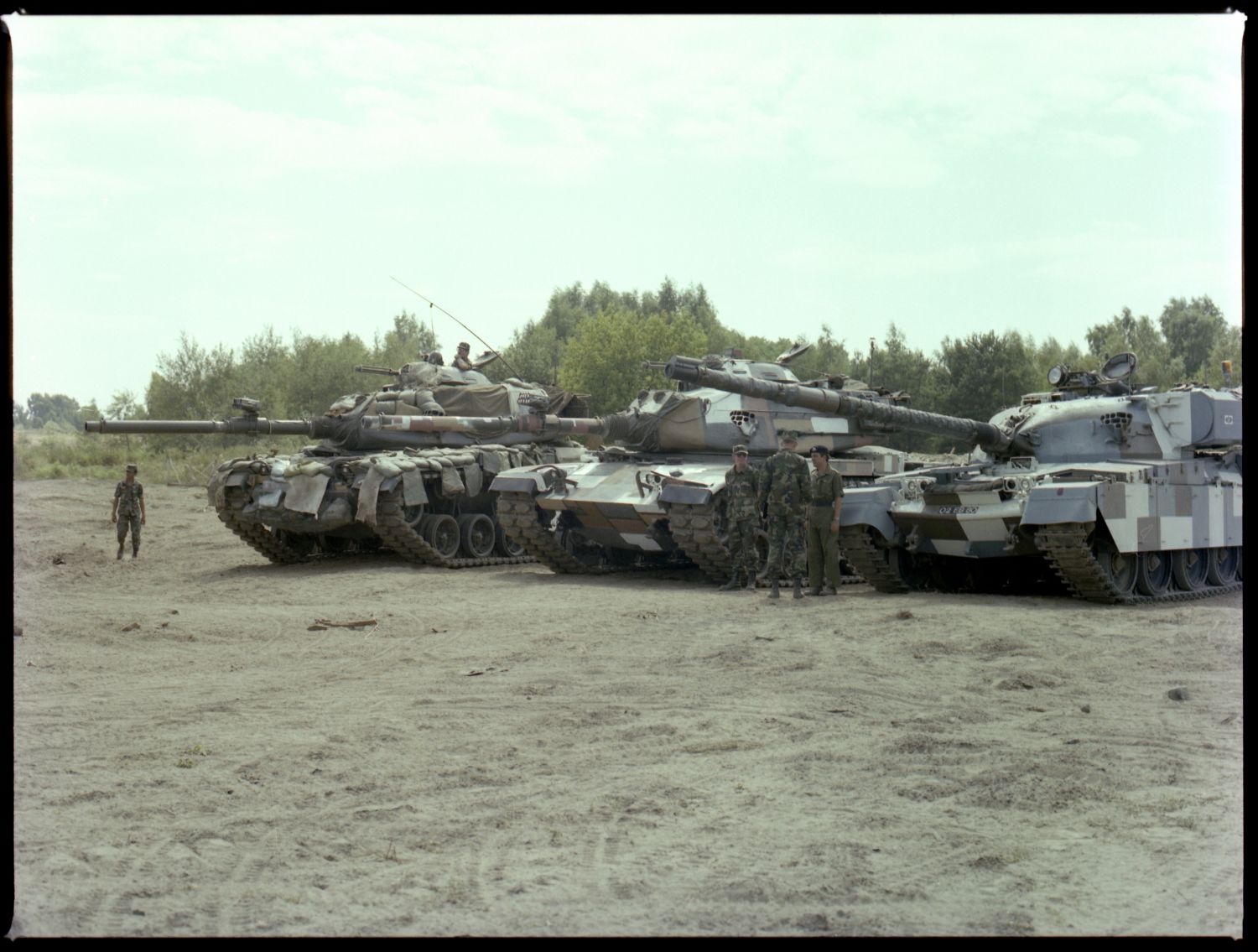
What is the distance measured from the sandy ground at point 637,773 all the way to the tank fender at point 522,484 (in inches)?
143

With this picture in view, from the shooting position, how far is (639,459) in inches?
638

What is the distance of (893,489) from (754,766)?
7.21 meters

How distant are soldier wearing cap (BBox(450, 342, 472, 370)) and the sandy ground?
8312 millimetres

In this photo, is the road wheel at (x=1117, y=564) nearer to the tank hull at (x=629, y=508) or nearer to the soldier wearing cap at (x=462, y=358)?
the tank hull at (x=629, y=508)

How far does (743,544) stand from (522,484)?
2827 mm

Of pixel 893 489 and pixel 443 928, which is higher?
pixel 893 489

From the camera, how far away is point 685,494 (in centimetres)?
1409

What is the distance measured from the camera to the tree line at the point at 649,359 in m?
34.5

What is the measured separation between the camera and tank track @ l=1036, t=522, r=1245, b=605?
11734 mm

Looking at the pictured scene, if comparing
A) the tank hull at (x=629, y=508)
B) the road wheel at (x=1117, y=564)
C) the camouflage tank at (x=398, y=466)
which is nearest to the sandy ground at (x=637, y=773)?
the road wheel at (x=1117, y=564)

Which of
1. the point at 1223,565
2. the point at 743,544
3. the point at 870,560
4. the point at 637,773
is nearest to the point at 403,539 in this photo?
the point at 743,544

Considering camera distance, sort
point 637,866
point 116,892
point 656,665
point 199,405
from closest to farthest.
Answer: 1. point 116,892
2. point 637,866
3. point 656,665
4. point 199,405
